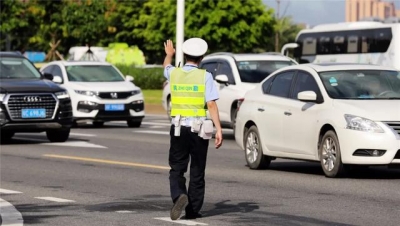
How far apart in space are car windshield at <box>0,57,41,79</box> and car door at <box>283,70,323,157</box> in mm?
8645

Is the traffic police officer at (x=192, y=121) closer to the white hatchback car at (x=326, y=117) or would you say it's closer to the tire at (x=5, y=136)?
the white hatchback car at (x=326, y=117)

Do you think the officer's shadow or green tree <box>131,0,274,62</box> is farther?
green tree <box>131,0,274,62</box>

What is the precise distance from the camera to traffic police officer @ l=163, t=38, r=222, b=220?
1087 cm

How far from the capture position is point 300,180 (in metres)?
15.2

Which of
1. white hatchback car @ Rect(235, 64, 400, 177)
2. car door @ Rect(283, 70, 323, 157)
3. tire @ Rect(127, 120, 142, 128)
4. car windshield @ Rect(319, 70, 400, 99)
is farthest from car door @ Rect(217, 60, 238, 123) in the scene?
car windshield @ Rect(319, 70, 400, 99)

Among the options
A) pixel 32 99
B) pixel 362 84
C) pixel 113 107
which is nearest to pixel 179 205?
pixel 362 84

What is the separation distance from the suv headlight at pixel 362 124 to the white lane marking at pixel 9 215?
4.44 meters

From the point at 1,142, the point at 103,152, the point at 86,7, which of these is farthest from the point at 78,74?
the point at 86,7

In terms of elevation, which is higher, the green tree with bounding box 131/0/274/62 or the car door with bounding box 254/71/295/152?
the car door with bounding box 254/71/295/152

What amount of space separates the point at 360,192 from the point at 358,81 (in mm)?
2822

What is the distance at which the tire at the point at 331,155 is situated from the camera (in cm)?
1511

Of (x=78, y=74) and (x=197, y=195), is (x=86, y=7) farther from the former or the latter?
(x=197, y=195)

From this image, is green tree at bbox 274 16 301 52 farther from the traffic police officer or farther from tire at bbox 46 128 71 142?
the traffic police officer

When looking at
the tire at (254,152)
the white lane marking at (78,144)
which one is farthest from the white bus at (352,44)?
the tire at (254,152)
